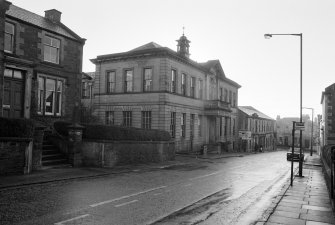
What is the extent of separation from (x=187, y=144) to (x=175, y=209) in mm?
27535

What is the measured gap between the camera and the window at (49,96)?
22406 millimetres

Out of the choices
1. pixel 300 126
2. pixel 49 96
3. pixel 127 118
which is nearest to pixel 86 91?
pixel 127 118

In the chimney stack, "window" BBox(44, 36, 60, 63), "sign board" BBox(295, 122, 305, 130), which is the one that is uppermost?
the chimney stack

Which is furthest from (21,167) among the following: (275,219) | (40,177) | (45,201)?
(275,219)

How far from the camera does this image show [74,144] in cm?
1828

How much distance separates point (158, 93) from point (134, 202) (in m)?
23.1

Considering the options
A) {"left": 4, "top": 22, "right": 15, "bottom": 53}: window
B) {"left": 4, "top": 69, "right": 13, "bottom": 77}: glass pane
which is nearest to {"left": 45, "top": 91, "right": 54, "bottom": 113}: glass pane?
{"left": 4, "top": 69, "right": 13, "bottom": 77}: glass pane

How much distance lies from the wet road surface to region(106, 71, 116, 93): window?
22349mm

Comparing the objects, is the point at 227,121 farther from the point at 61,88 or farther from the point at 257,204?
the point at 257,204

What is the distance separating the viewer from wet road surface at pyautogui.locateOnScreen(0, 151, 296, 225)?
26.6ft

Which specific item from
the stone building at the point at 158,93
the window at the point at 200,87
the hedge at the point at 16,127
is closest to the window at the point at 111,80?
the stone building at the point at 158,93

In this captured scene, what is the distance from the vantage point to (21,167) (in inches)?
569

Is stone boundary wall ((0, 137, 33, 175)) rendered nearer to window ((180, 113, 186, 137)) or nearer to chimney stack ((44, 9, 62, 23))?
chimney stack ((44, 9, 62, 23))

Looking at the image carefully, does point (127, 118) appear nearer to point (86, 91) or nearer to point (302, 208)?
point (86, 91)
